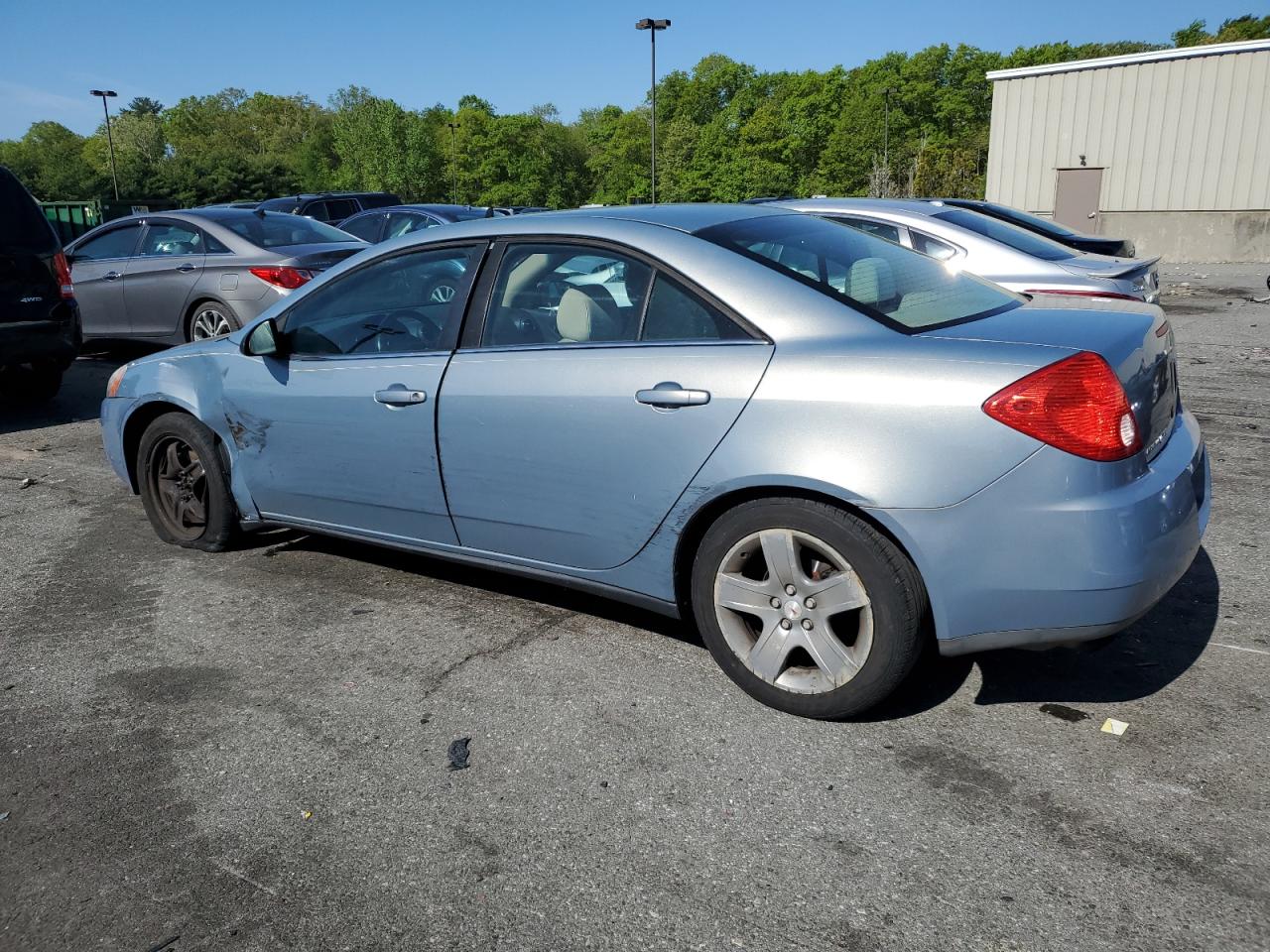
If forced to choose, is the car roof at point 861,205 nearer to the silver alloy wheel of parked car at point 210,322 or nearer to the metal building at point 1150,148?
the silver alloy wheel of parked car at point 210,322

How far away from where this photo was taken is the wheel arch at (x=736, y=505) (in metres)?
2.96

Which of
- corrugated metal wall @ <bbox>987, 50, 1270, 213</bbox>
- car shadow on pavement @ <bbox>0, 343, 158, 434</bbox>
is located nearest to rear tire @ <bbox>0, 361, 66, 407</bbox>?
car shadow on pavement @ <bbox>0, 343, 158, 434</bbox>

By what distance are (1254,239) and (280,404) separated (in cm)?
2797

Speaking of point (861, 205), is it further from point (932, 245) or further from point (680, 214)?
point (680, 214)

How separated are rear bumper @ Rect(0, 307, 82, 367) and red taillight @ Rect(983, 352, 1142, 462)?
7.63 m

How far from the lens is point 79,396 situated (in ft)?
31.2

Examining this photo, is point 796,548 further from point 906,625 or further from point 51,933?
point 51,933

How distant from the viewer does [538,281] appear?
379 centimetres

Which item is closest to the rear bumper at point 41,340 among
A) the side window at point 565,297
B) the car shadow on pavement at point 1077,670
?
the side window at point 565,297

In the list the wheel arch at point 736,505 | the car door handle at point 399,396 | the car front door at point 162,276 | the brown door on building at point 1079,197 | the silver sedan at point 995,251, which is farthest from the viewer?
the brown door on building at point 1079,197

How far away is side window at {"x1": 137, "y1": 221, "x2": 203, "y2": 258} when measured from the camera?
9.81 m

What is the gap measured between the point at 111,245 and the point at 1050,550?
10324 millimetres

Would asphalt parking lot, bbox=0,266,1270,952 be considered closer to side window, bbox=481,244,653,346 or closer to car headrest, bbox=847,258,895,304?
side window, bbox=481,244,653,346

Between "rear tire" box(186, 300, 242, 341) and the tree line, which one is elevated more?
the tree line
